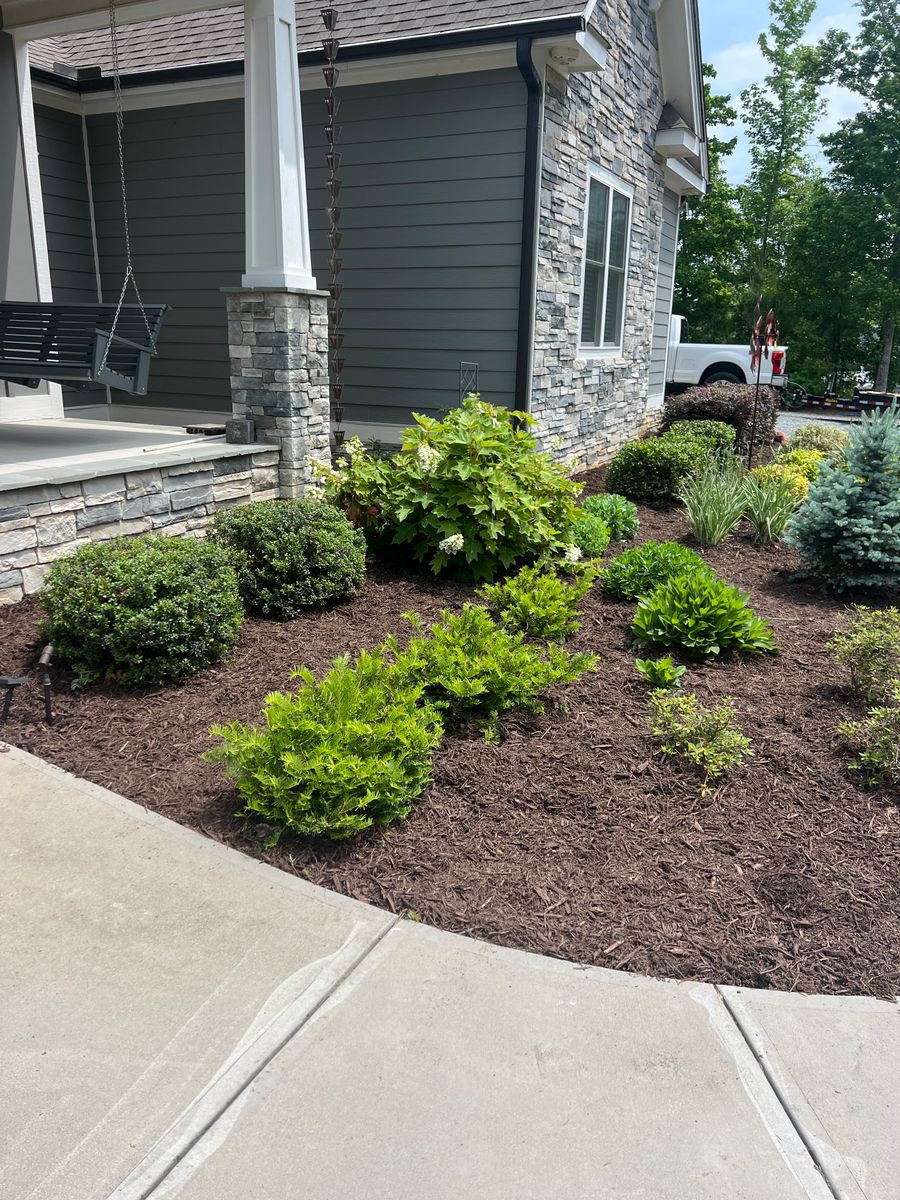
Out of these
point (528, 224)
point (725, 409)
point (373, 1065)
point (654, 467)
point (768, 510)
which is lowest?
point (373, 1065)

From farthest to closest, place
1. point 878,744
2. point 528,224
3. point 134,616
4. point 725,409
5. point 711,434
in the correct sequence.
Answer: point 725,409
point 711,434
point 528,224
point 134,616
point 878,744

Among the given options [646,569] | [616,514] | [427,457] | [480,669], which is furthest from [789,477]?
[480,669]

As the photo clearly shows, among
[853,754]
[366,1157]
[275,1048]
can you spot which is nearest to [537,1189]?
[366,1157]

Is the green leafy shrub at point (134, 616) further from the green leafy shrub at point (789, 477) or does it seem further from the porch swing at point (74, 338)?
the green leafy shrub at point (789, 477)

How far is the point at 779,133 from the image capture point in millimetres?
30672

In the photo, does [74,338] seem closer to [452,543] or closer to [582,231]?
[452,543]

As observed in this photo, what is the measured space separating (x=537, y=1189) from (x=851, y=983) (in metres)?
1.20

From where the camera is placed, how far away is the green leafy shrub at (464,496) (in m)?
5.58

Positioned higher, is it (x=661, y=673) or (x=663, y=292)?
(x=663, y=292)

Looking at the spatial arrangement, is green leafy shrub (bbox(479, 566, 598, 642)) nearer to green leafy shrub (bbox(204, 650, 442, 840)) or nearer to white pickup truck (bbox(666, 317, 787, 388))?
green leafy shrub (bbox(204, 650, 442, 840))

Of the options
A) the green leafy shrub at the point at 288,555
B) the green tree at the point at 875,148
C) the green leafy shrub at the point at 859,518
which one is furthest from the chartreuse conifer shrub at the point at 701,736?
the green tree at the point at 875,148

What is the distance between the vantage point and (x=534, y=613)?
4.50 m

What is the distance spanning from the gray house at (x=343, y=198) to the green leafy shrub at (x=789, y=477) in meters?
1.99

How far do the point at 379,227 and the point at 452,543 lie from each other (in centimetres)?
406
